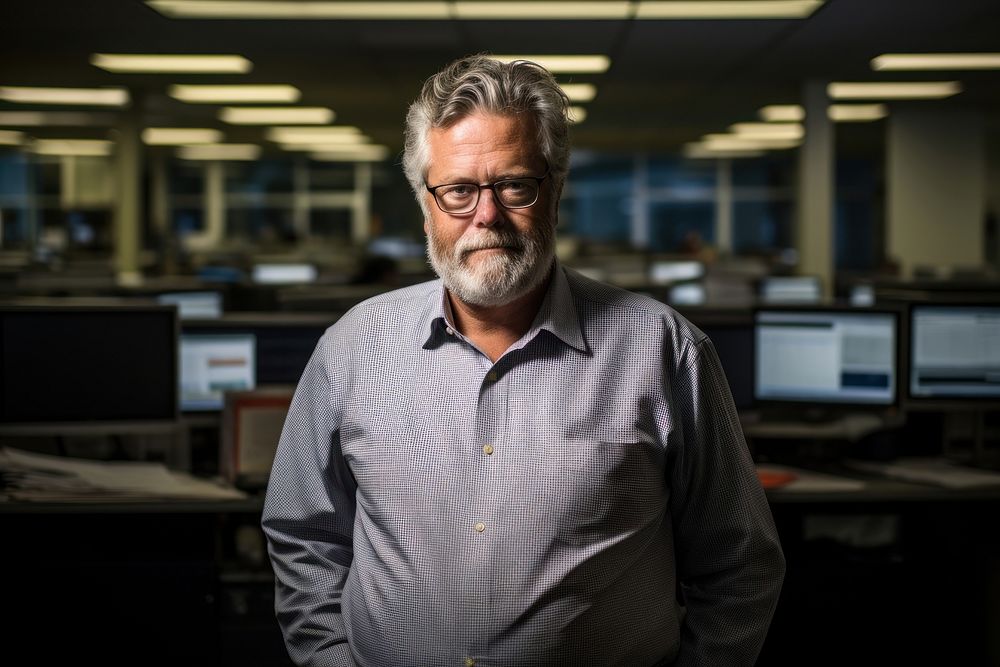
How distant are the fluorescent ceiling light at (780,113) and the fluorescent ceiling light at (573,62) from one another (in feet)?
9.58

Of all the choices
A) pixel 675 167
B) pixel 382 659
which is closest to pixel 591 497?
pixel 382 659

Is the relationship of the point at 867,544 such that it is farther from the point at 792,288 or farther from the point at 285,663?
the point at 792,288

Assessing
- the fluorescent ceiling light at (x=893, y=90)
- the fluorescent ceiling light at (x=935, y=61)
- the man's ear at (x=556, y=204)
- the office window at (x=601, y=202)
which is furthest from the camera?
the office window at (x=601, y=202)

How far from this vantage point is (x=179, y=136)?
13.7 metres

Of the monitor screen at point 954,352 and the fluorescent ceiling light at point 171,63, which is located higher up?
the fluorescent ceiling light at point 171,63

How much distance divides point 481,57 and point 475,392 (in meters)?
0.51

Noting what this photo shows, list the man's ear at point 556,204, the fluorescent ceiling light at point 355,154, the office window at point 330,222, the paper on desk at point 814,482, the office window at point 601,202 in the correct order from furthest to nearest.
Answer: the office window at point 330,222, the office window at point 601,202, the fluorescent ceiling light at point 355,154, the paper on desk at point 814,482, the man's ear at point 556,204

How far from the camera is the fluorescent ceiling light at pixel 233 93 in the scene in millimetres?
9023

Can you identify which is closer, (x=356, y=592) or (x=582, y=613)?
(x=582, y=613)

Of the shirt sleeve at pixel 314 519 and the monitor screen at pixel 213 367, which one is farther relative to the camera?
the monitor screen at pixel 213 367

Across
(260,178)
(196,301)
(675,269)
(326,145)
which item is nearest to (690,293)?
Answer: (675,269)

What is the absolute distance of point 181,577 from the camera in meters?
2.78

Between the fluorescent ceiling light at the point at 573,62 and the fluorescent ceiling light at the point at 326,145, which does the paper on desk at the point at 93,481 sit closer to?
the fluorescent ceiling light at the point at 573,62

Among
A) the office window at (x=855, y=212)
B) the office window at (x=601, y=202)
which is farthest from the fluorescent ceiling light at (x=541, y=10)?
the office window at (x=855, y=212)
